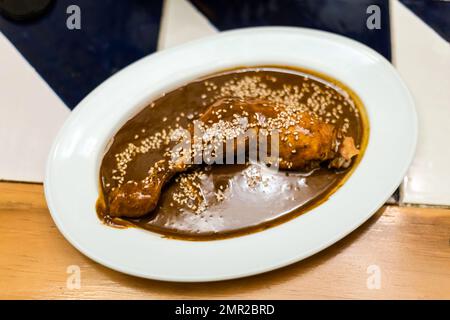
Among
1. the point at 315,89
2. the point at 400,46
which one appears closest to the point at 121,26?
the point at 315,89

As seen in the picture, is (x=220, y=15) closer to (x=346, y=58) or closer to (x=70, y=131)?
(x=346, y=58)

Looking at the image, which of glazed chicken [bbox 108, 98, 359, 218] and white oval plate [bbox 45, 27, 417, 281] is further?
glazed chicken [bbox 108, 98, 359, 218]

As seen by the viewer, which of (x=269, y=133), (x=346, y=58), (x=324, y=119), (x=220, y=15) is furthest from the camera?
(x=220, y=15)

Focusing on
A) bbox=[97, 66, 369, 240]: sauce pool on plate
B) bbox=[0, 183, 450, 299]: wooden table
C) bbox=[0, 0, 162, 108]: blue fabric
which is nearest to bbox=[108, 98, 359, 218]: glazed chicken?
bbox=[97, 66, 369, 240]: sauce pool on plate

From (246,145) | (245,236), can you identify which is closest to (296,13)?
(246,145)

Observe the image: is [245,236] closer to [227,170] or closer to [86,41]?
[227,170]

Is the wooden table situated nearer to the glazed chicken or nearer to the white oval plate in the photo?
the white oval plate
